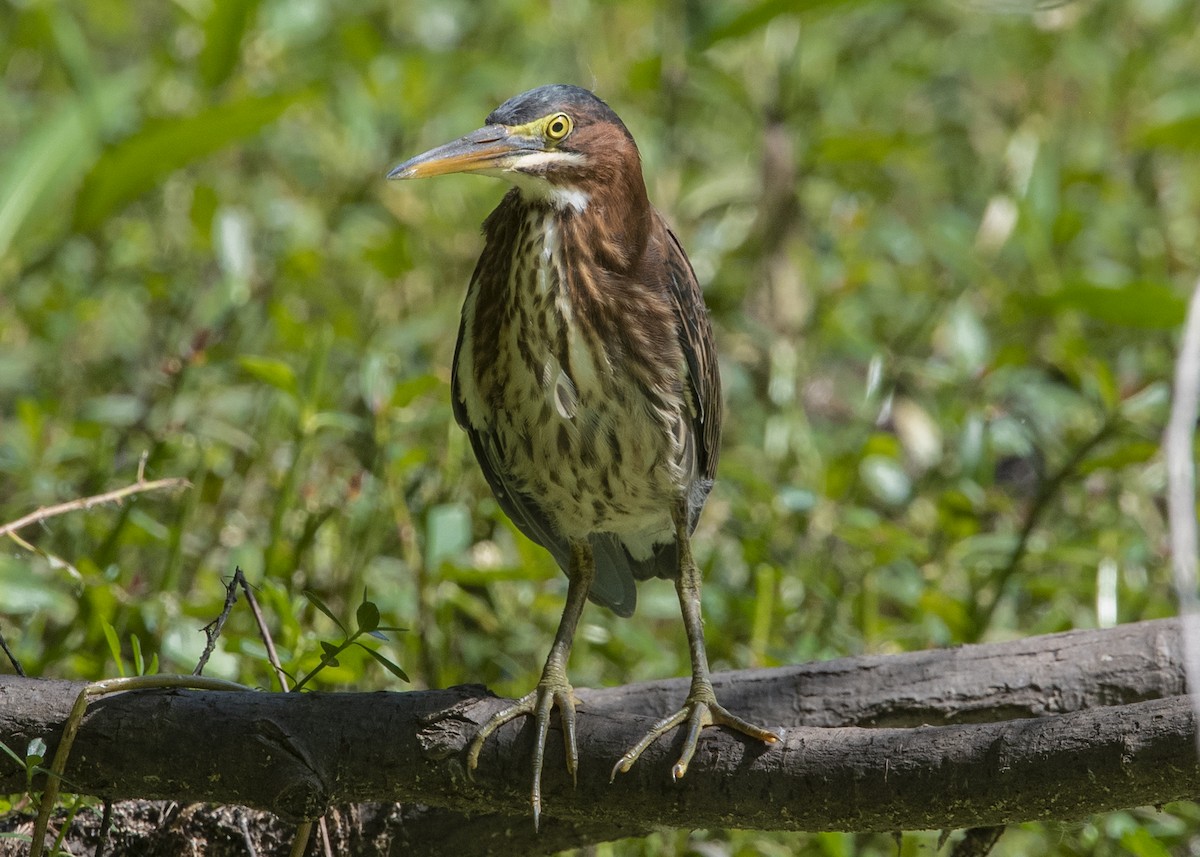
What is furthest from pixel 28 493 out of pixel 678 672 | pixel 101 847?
pixel 678 672

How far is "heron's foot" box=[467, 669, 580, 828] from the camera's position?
2.42 m

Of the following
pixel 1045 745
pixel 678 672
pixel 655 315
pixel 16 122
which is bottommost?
pixel 678 672

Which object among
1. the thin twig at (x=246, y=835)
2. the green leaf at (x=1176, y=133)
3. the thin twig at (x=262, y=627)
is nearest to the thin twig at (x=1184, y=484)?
the thin twig at (x=262, y=627)

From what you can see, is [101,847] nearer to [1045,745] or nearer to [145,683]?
[145,683]

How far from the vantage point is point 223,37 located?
5090 mm

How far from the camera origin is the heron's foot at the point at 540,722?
7.94 ft

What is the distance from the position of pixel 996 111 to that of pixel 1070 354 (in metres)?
3.24

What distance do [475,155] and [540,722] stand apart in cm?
118

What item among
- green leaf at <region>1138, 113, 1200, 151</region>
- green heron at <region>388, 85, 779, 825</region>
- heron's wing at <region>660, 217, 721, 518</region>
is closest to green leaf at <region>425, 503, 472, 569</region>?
green heron at <region>388, 85, 779, 825</region>

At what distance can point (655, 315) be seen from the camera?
3.07 metres

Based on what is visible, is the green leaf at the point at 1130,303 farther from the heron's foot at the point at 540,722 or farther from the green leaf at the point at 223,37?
the green leaf at the point at 223,37

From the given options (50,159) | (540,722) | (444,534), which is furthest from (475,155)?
(50,159)

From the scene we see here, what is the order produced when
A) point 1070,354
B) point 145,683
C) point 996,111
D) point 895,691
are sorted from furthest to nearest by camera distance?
point 996,111 → point 1070,354 → point 895,691 → point 145,683

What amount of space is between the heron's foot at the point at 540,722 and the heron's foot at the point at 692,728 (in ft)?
0.34
